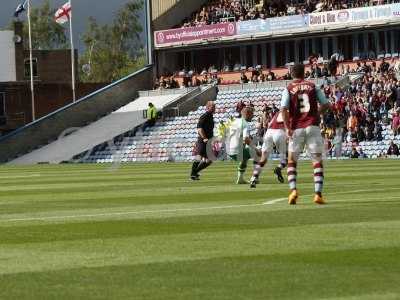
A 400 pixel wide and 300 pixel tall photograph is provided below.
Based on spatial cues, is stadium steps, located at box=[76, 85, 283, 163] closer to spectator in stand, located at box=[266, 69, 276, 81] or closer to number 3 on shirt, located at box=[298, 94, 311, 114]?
spectator in stand, located at box=[266, 69, 276, 81]

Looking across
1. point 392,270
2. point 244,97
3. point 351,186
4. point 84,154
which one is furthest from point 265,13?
point 392,270

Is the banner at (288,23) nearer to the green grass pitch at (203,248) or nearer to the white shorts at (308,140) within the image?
the green grass pitch at (203,248)

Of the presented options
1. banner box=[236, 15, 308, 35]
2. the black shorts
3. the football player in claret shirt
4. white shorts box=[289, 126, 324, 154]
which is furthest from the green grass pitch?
banner box=[236, 15, 308, 35]

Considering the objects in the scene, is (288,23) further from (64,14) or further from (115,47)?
(115,47)

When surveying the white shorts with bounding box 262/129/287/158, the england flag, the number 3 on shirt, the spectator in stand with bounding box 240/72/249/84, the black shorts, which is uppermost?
the england flag

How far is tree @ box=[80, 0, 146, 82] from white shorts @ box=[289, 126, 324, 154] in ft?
424

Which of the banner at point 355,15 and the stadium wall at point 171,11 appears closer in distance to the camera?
the banner at point 355,15

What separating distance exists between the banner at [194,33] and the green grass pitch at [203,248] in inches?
2101

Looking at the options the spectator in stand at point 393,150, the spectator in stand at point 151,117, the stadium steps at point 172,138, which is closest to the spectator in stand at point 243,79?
the stadium steps at point 172,138

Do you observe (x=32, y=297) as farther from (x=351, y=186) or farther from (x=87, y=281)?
(x=351, y=186)

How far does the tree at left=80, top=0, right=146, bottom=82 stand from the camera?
150 m

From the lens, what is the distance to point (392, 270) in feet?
35.1

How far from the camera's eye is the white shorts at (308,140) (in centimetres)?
1944

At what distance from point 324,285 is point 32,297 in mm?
2266
